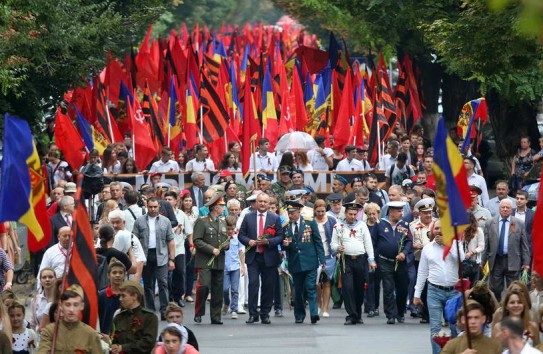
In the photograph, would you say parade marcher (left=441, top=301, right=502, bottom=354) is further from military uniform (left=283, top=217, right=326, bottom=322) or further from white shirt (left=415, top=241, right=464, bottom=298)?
military uniform (left=283, top=217, right=326, bottom=322)

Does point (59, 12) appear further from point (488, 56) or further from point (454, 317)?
point (454, 317)

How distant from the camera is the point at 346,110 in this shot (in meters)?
30.3

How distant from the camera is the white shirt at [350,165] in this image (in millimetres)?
26797

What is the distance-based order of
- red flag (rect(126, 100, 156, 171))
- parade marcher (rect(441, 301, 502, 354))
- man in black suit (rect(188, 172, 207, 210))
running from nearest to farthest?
parade marcher (rect(441, 301, 502, 354))
man in black suit (rect(188, 172, 207, 210))
red flag (rect(126, 100, 156, 171))

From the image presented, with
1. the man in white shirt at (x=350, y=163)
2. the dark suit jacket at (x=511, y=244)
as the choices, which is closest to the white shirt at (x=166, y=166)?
the man in white shirt at (x=350, y=163)

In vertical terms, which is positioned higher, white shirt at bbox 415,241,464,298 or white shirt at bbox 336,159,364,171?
white shirt at bbox 336,159,364,171

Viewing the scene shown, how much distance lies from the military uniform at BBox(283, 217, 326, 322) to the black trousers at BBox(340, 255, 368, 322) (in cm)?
33

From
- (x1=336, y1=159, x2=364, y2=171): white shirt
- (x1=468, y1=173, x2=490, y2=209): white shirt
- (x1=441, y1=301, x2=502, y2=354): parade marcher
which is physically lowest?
(x1=441, y1=301, x2=502, y2=354): parade marcher

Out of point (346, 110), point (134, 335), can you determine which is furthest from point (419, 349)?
point (346, 110)

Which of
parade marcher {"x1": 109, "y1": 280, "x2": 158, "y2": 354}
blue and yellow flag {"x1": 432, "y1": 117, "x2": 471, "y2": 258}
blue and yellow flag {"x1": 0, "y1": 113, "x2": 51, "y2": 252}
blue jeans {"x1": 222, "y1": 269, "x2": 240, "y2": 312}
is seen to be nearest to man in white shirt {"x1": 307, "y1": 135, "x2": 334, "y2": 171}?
blue jeans {"x1": 222, "y1": 269, "x2": 240, "y2": 312}

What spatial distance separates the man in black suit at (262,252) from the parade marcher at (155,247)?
0.96 meters

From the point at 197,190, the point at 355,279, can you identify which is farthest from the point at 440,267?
the point at 197,190

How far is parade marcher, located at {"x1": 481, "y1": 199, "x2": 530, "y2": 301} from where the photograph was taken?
746 inches

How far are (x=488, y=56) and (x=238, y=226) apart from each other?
382cm
